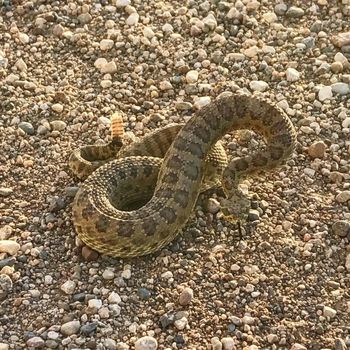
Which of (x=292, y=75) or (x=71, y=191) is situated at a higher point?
(x=292, y=75)

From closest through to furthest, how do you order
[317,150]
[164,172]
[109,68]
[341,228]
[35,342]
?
[35,342]
[341,228]
[164,172]
[317,150]
[109,68]

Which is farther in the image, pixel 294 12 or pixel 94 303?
pixel 294 12

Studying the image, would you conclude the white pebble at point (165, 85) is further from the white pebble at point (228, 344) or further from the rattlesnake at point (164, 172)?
the white pebble at point (228, 344)

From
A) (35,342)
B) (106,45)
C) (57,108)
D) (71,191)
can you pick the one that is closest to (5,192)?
(71,191)

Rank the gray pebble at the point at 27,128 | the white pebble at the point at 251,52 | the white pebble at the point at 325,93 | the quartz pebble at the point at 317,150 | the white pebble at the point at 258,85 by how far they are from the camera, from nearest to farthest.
Result: the quartz pebble at the point at 317,150, the gray pebble at the point at 27,128, the white pebble at the point at 325,93, the white pebble at the point at 258,85, the white pebble at the point at 251,52

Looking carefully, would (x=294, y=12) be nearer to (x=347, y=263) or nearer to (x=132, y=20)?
(x=132, y=20)

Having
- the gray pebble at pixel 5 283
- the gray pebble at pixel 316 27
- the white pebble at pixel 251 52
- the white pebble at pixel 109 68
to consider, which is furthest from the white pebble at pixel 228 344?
the gray pebble at pixel 316 27

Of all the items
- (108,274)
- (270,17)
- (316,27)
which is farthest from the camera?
(270,17)
